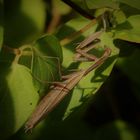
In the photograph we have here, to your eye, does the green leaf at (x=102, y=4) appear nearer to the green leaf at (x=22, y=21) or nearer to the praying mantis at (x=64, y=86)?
the praying mantis at (x=64, y=86)

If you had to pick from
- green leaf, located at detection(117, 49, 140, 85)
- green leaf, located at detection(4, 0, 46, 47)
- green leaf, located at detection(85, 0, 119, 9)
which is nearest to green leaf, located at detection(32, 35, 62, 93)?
green leaf, located at detection(85, 0, 119, 9)

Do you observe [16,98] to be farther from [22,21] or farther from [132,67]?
[132,67]

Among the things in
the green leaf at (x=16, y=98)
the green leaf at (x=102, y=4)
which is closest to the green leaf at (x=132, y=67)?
the green leaf at (x=102, y=4)

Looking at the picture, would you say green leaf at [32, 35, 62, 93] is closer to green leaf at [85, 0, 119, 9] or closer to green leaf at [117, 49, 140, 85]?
green leaf at [85, 0, 119, 9]

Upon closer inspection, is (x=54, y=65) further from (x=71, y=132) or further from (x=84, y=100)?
(x=71, y=132)

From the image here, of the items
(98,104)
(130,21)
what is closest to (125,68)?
(98,104)

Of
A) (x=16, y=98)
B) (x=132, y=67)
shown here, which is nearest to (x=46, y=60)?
(x=16, y=98)
